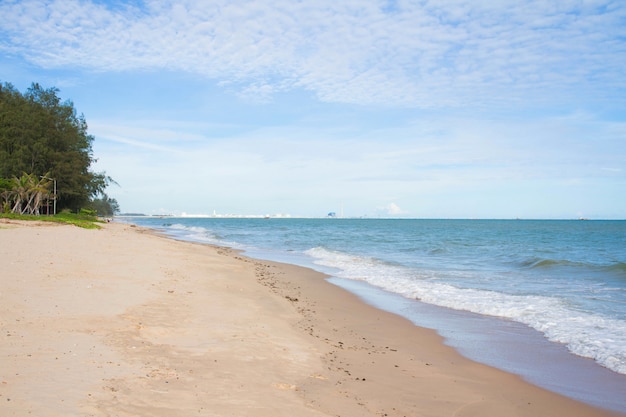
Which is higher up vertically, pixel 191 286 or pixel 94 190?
pixel 94 190

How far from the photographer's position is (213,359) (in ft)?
20.3

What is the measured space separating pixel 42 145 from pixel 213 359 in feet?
172

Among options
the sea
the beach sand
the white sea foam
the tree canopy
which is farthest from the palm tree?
the beach sand

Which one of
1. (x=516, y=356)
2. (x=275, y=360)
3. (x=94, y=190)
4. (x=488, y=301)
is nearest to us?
(x=275, y=360)

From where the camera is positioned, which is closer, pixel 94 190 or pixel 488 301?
pixel 488 301

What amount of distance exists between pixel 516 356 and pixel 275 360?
169 inches

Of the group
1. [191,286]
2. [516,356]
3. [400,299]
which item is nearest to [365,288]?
[400,299]

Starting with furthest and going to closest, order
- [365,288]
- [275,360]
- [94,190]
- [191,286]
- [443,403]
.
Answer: [94,190]
[365,288]
[191,286]
[275,360]
[443,403]

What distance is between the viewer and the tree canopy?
158ft

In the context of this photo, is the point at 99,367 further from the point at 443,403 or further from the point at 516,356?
the point at 516,356

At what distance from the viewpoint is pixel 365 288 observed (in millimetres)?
15852

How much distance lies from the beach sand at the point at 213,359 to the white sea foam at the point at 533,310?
93.5 inches

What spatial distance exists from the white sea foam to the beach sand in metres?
2.38

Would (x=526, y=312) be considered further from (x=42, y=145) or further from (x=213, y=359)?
(x=42, y=145)
